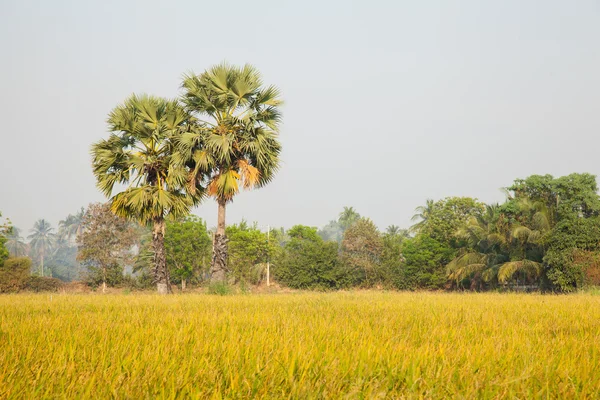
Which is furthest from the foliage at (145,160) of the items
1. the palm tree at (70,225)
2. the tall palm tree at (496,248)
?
the palm tree at (70,225)

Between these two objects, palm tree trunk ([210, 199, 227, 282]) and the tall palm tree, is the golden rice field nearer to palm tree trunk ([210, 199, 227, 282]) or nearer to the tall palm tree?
palm tree trunk ([210, 199, 227, 282])

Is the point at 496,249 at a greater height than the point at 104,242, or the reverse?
the point at 104,242

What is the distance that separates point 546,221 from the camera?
2603cm

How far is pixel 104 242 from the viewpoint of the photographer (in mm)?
37406

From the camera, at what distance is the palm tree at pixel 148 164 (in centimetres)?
2128

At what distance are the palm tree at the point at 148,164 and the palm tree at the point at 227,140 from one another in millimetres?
831

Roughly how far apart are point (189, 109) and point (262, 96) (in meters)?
3.45

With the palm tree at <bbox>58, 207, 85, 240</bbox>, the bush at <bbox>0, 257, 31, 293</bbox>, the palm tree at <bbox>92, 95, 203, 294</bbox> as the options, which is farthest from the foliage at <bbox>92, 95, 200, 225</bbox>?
the palm tree at <bbox>58, 207, 85, 240</bbox>

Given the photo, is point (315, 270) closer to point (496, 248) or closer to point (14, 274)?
point (496, 248)

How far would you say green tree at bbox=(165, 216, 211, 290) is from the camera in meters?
35.2

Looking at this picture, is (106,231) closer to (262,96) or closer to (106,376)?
(262,96)

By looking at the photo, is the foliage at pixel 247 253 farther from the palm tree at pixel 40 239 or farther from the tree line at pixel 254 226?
the palm tree at pixel 40 239

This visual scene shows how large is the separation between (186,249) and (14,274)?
10.4 meters

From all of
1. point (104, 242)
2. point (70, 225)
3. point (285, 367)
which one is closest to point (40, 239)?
point (70, 225)
